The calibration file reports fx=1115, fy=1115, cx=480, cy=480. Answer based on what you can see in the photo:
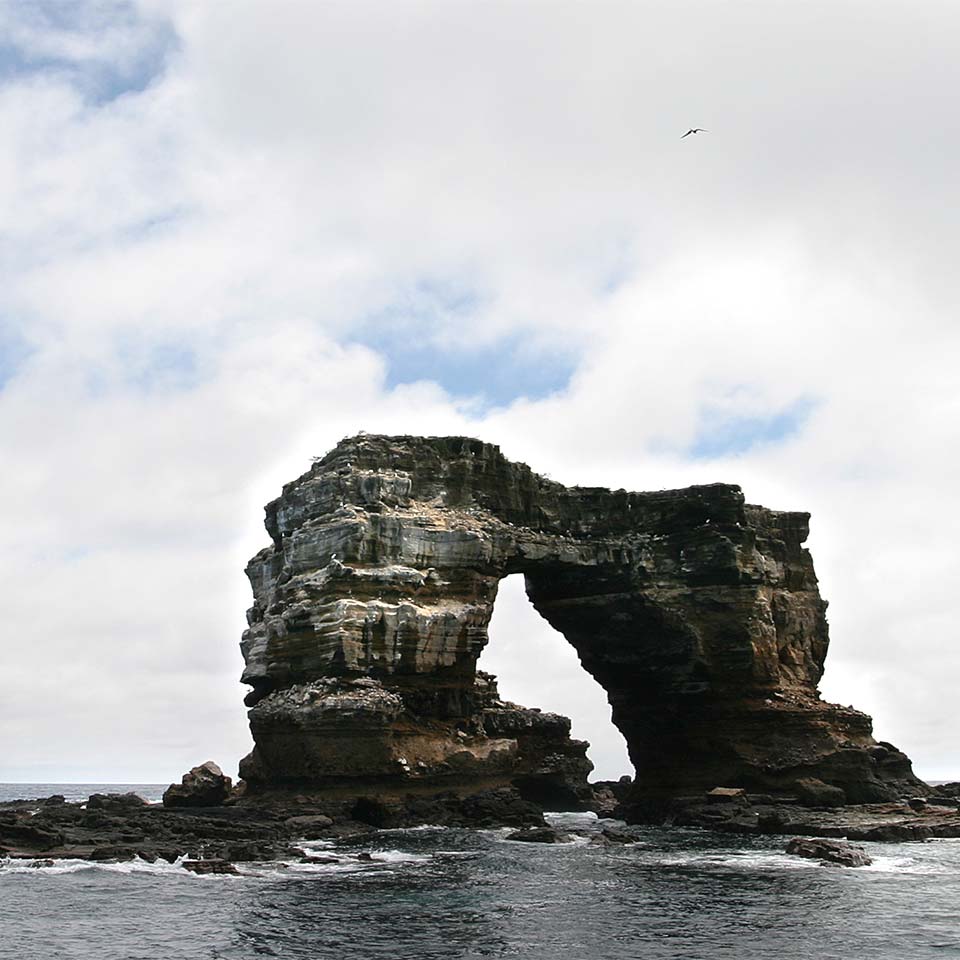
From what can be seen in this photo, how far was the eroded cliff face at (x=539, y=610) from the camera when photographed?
50781mm

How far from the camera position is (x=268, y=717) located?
167ft

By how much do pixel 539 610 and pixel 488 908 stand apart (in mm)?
34930

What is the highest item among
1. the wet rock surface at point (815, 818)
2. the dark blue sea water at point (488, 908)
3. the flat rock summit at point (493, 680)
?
the flat rock summit at point (493, 680)

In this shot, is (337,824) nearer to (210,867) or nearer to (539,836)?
(539,836)

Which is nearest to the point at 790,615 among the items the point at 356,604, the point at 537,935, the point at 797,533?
the point at 797,533

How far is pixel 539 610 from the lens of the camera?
65562 millimetres

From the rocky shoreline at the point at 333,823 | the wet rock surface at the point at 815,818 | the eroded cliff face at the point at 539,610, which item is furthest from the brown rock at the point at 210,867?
the wet rock surface at the point at 815,818

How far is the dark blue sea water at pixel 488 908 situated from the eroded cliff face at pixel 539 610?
8509mm

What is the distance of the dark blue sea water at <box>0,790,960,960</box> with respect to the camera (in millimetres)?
26219

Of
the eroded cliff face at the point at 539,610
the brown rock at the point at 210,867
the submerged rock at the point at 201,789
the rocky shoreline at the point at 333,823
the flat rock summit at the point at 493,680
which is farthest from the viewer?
the submerged rock at the point at 201,789

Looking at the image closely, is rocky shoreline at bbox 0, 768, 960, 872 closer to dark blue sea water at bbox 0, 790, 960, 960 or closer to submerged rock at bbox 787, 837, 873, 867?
dark blue sea water at bbox 0, 790, 960, 960

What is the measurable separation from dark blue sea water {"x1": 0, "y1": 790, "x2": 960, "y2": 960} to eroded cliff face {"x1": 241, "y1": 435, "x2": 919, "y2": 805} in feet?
27.9

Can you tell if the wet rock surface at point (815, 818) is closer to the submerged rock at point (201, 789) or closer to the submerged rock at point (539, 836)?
the submerged rock at point (539, 836)

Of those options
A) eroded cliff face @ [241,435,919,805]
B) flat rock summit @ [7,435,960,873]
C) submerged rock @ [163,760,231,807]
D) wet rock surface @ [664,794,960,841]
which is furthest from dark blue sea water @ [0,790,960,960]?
submerged rock @ [163,760,231,807]
